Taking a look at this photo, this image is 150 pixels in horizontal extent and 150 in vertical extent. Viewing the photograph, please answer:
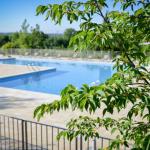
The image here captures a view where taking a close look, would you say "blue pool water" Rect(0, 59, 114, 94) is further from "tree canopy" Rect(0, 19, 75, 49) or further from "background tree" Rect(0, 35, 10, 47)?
"background tree" Rect(0, 35, 10, 47)

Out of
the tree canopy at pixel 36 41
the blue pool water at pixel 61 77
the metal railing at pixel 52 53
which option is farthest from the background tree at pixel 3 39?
the blue pool water at pixel 61 77

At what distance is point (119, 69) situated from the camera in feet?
9.38

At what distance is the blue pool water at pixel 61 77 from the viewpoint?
725 inches

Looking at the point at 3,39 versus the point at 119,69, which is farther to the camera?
the point at 3,39

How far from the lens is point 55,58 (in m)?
30.6

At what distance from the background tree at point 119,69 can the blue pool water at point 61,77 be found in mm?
10957

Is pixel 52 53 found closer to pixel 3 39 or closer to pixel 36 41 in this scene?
pixel 36 41

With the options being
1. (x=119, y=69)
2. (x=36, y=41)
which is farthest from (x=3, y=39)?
(x=119, y=69)

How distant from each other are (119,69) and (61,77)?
19427mm

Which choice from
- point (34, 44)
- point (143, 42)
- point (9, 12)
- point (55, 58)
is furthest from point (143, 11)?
point (9, 12)

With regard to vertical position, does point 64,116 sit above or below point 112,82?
below

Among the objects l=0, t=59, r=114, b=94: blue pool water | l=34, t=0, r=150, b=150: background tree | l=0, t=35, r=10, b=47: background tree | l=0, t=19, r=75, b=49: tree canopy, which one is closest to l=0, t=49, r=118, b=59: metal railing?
l=0, t=59, r=114, b=94: blue pool water

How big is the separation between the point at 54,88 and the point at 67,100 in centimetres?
1600

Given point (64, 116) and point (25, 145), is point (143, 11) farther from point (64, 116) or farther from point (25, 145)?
point (64, 116)
